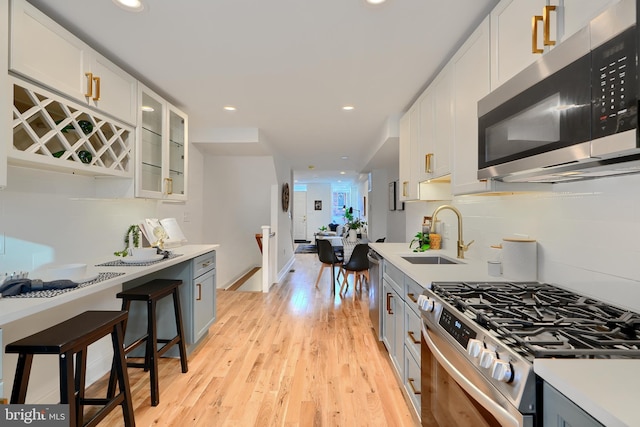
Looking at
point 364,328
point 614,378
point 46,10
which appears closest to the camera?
point 614,378

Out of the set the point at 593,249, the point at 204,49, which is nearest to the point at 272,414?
the point at 593,249

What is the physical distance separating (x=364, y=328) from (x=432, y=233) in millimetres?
1285

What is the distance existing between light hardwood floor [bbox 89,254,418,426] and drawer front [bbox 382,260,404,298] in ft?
2.35

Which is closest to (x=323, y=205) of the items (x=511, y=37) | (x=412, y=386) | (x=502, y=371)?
(x=412, y=386)

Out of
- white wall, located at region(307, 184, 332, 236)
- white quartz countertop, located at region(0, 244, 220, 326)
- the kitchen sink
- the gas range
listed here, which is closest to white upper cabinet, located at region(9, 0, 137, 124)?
white quartz countertop, located at region(0, 244, 220, 326)

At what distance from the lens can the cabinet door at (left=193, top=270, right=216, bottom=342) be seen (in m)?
2.72

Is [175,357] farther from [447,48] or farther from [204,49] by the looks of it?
[447,48]

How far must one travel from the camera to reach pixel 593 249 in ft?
4.28

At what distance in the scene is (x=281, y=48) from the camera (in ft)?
6.89

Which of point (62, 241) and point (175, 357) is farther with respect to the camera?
point (175, 357)

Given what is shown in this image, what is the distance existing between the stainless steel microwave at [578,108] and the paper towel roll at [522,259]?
42 cm

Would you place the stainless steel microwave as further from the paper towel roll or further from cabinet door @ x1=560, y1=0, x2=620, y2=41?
the paper towel roll

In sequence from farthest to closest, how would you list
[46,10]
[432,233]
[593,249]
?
[432,233], [46,10], [593,249]

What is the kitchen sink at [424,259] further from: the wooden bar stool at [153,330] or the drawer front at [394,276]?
the wooden bar stool at [153,330]
